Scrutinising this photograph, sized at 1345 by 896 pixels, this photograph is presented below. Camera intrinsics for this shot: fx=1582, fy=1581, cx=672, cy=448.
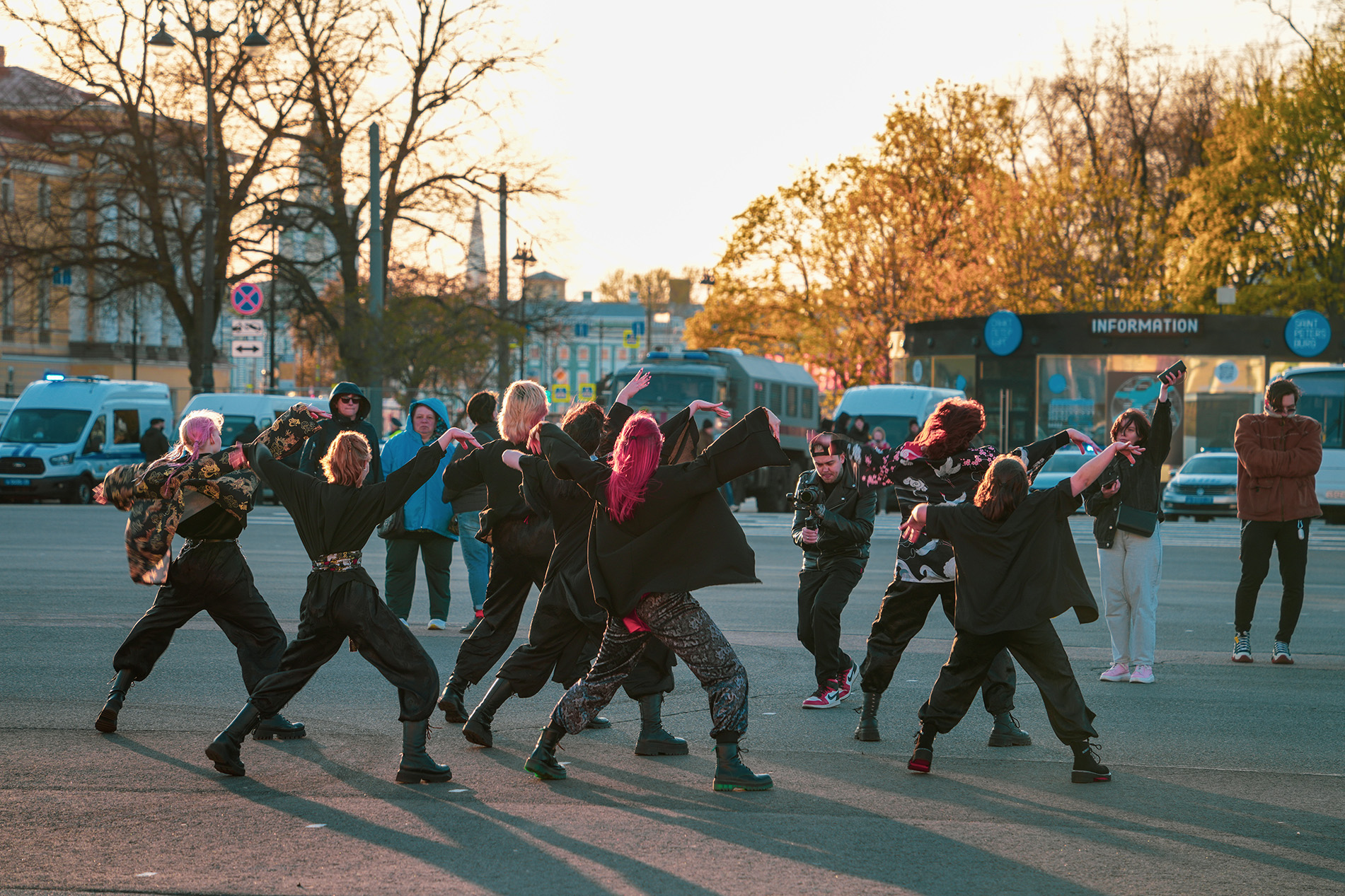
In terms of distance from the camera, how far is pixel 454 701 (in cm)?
746

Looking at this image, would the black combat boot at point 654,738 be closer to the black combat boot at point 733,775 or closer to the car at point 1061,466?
the black combat boot at point 733,775

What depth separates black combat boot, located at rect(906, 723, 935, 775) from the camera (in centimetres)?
644

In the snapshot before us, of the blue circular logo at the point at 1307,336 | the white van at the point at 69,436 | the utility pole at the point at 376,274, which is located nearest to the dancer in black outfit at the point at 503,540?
the utility pole at the point at 376,274

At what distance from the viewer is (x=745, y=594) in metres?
13.6

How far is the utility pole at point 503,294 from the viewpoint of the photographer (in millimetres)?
36188

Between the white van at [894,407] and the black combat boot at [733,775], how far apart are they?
77.5 feet

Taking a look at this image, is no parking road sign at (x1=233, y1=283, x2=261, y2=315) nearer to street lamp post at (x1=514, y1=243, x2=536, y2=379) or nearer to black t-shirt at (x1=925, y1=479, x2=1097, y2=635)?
street lamp post at (x1=514, y1=243, x2=536, y2=379)

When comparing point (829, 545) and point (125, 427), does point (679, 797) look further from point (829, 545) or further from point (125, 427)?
point (125, 427)

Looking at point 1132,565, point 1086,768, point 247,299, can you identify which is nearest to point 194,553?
point 1086,768

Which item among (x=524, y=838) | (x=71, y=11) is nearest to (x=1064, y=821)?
(x=524, y=838)

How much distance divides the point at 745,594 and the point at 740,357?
57.6 feet

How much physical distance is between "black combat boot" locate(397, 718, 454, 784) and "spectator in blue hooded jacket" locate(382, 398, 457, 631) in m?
4.56

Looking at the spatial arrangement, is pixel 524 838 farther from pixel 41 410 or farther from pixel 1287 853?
pixel 41 410

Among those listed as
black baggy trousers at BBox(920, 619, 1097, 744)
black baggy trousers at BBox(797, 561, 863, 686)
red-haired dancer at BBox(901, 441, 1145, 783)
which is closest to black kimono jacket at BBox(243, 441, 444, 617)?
red-haired dancer at BBox(901, 441, 1145, 783)
